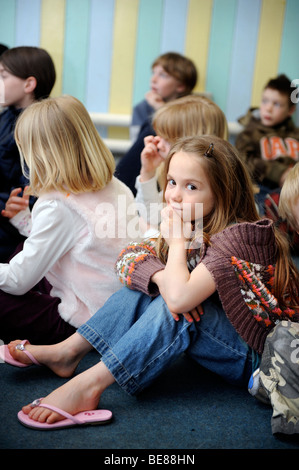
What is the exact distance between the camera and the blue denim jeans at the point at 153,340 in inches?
42.8

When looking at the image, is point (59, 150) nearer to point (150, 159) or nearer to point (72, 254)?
point (72, 254)

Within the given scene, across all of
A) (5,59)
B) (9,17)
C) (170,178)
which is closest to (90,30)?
(9,17)

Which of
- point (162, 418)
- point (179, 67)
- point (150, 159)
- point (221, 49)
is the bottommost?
point (162, 418)

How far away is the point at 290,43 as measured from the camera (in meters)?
2.80

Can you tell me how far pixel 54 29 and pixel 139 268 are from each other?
81.3 inches

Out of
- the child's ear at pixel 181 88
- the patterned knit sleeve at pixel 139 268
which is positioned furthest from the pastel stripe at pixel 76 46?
the patterned knit sleeve at pixel 139 268

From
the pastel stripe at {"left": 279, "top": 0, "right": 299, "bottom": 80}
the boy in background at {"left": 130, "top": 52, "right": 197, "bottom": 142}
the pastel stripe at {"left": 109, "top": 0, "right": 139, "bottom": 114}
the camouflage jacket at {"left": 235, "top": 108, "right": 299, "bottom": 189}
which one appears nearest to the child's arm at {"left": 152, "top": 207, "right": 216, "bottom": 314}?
the camouflage jacket at {"left": 235, "top": 108, "right": 299, "bottom": 189}

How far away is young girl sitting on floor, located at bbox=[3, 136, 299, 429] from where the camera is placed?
1.07 m

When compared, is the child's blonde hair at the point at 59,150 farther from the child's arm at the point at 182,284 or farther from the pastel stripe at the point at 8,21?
the pastel stripe at the point at 8,21

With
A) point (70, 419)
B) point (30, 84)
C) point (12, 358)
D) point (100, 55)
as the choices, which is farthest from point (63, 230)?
point (100, 55)

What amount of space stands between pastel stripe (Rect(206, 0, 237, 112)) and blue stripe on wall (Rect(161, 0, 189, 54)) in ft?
0.51
